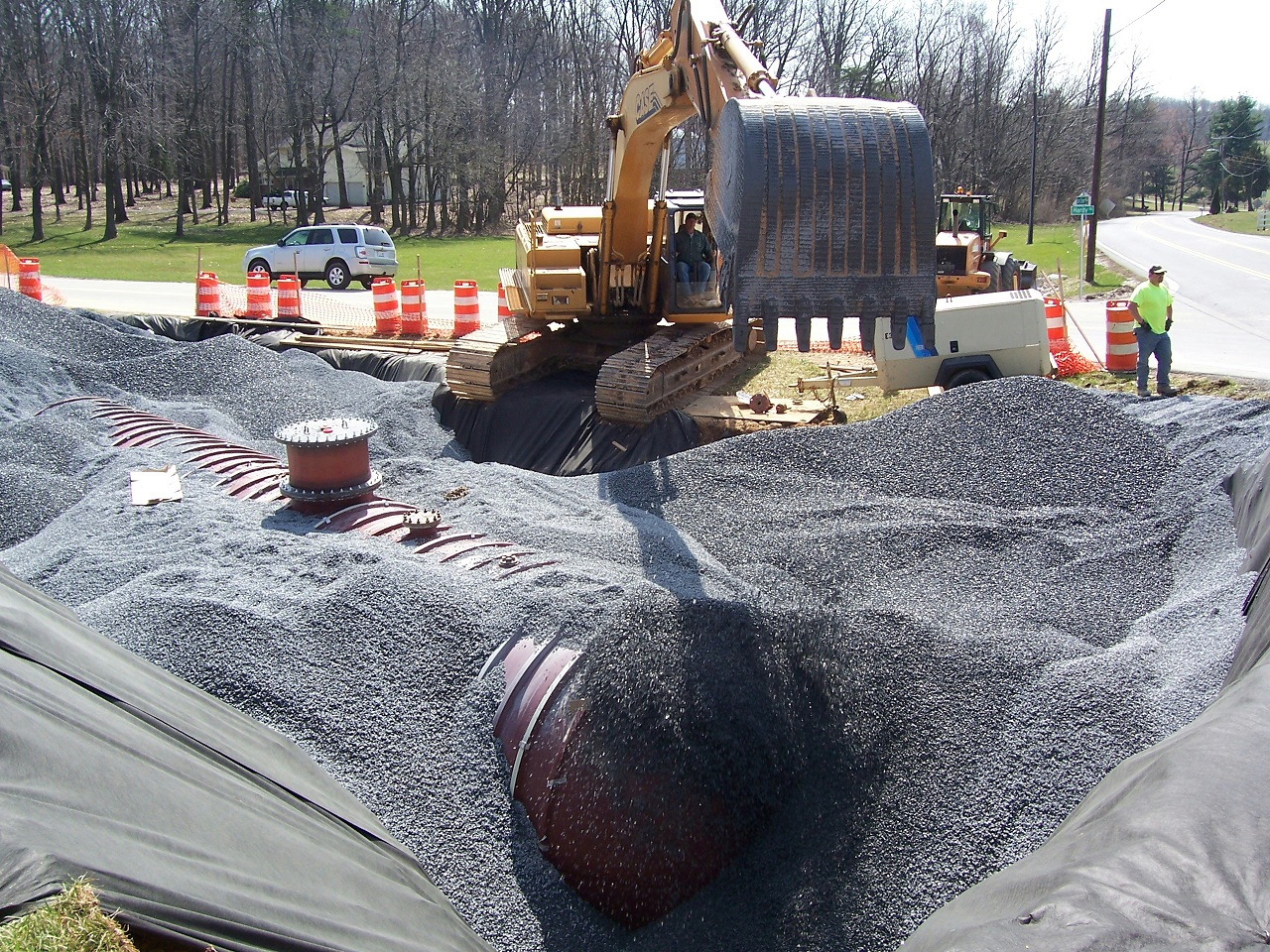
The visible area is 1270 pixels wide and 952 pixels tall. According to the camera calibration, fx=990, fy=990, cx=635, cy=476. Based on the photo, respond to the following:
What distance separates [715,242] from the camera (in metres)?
7.24

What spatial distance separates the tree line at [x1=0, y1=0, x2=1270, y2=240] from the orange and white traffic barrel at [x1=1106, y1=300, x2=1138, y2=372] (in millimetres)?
32648

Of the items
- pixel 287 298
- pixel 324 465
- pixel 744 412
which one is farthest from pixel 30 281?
pixel 324 465

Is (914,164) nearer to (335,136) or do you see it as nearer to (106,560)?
(106,560)

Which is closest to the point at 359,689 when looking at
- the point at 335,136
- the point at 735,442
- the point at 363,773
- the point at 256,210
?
the point at 363,773

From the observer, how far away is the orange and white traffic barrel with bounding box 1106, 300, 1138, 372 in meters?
13.0

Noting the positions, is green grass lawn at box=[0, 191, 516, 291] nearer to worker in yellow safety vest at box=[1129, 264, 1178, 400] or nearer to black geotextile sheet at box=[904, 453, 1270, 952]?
worker in yellow safety vest at box=[1129, 264, 1178, 400]

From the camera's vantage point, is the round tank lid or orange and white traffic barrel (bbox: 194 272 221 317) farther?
orange and white traffic barrel (bbox: 194 272 221 317)

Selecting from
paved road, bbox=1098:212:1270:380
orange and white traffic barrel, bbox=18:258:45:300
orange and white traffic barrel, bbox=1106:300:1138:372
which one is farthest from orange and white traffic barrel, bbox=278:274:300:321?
paved road, bbox=1098:212:1270:380

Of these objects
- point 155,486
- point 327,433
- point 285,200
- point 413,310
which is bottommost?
point 155,486

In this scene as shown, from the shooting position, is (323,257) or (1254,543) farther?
(323,257)

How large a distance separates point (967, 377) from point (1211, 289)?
15884 millimetres

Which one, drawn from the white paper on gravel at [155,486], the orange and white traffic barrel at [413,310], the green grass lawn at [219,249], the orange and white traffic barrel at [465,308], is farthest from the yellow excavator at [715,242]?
the green grass lawn at [219,249]

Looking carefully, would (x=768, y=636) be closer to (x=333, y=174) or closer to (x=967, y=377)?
(x=967, y=377)

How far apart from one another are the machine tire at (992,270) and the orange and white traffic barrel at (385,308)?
10.7 m
